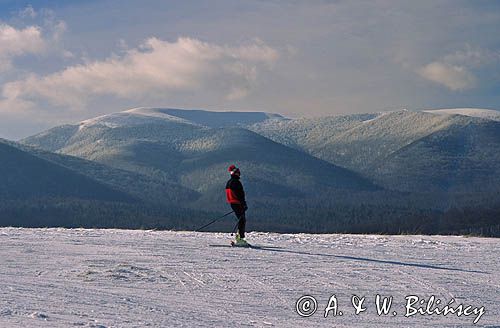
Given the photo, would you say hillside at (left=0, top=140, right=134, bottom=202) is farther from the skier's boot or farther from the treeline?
the skier's boot

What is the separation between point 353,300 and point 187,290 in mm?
2753

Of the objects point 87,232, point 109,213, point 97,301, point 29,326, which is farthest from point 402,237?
point 109,213

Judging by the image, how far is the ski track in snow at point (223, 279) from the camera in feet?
33.2

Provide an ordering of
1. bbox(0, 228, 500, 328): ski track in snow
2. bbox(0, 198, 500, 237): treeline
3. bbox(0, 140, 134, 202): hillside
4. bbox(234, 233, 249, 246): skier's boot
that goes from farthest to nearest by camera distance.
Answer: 1. bbox(0, 140, 134, 202): hillside
2. bbox(0, 198, 500, 237): treeline
3. bbox(234, 233, 249, 246): skier's boot
4. bbox(0, 228, 500, 328): ski track in snow

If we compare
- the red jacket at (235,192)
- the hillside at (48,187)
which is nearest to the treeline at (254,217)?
the hillside at (48,187)

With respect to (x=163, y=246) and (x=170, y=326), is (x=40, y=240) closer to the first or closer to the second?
(x=163, y=246)

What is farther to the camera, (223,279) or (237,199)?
(237,199)

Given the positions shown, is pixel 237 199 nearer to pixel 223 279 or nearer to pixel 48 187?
pixel 223 279

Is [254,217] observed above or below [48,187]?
below

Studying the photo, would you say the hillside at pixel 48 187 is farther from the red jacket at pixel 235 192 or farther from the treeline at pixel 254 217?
the red jacket at pixel 235 192

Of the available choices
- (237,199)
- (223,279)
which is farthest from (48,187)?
(223,279)

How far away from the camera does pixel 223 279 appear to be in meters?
13.2

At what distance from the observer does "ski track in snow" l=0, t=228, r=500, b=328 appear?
10109 millimetres

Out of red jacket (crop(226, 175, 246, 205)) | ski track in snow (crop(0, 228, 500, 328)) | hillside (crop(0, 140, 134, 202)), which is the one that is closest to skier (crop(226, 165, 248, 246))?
red jacket (crop(226, 175, 246, 205))
